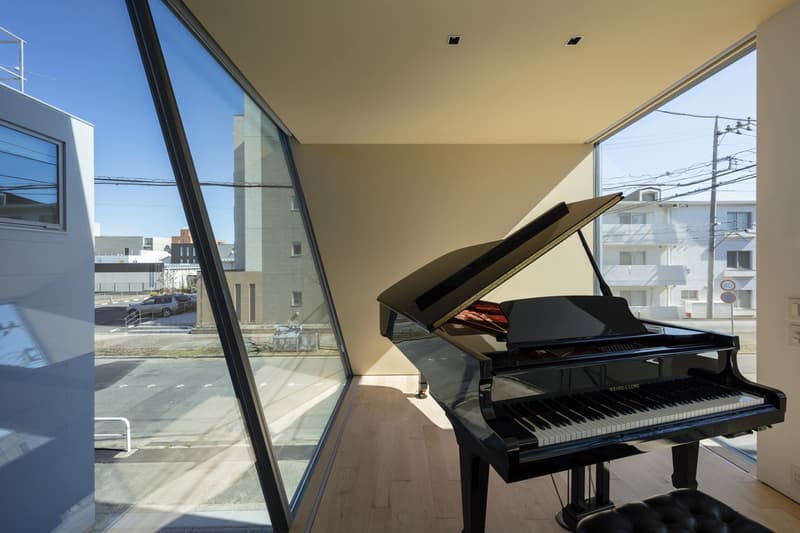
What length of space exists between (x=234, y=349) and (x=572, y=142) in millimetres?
4010

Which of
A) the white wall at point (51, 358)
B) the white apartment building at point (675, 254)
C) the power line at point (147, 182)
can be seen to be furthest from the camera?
the white apartment building at point (675, 254)

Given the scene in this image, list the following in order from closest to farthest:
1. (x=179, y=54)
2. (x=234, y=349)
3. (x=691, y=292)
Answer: (x=234, y=349)
(x=179, y=54)
(x=691, y=292)

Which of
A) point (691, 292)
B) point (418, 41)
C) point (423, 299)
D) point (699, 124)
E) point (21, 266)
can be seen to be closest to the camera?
point (21, 266)

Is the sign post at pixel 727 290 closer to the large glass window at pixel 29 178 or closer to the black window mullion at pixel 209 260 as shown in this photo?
the black window mullion at pixel 209 260

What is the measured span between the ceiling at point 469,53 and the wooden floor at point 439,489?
8.51 ft

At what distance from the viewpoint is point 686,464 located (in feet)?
6.11

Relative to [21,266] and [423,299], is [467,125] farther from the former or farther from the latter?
[21,266]

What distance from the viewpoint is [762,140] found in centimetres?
216

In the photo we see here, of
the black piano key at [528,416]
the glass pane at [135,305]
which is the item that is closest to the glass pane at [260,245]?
the glass pane at [135,305]

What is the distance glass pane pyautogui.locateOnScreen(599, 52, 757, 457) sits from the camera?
2514mm

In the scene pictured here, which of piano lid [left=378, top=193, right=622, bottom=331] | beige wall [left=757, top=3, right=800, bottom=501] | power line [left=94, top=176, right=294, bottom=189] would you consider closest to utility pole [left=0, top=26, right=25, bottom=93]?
power line [left=94, top=176, right=294, bottom=189]

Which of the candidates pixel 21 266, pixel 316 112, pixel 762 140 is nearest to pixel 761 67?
pixel 762 140

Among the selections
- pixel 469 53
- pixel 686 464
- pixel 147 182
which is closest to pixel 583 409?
Result: pixel 686 464

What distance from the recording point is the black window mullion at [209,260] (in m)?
1.45
